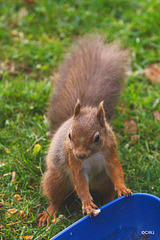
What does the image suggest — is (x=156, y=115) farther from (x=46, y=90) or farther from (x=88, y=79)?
(x=46, y=90)

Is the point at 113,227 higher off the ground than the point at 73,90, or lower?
lower

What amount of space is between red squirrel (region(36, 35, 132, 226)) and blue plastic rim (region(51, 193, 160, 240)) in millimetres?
72

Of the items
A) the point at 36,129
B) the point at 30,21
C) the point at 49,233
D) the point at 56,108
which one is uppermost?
the point at 30,21

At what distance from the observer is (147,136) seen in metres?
2.89

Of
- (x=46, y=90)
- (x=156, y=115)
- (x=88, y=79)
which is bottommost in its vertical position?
Answer: (x=156, y=115)

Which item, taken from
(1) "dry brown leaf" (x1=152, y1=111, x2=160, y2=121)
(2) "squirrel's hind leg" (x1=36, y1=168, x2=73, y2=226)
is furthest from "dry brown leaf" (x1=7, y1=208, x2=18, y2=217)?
(1) "dry brown leaf" (x1=152, y1=111, x2=160, y2=121)

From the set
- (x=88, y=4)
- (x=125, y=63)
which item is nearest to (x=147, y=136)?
(x=125, y=63)

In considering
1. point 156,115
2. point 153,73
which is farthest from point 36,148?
point 153,73

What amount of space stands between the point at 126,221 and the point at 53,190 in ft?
1.67

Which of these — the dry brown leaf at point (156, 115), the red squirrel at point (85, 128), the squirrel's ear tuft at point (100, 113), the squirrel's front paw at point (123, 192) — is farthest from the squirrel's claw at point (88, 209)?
the dry brown leaf at point (156, 115)

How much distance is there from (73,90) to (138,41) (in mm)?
1422

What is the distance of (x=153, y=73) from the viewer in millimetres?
3434

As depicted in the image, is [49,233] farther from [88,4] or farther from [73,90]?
[88,4]

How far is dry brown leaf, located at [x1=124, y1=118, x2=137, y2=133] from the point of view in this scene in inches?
116
